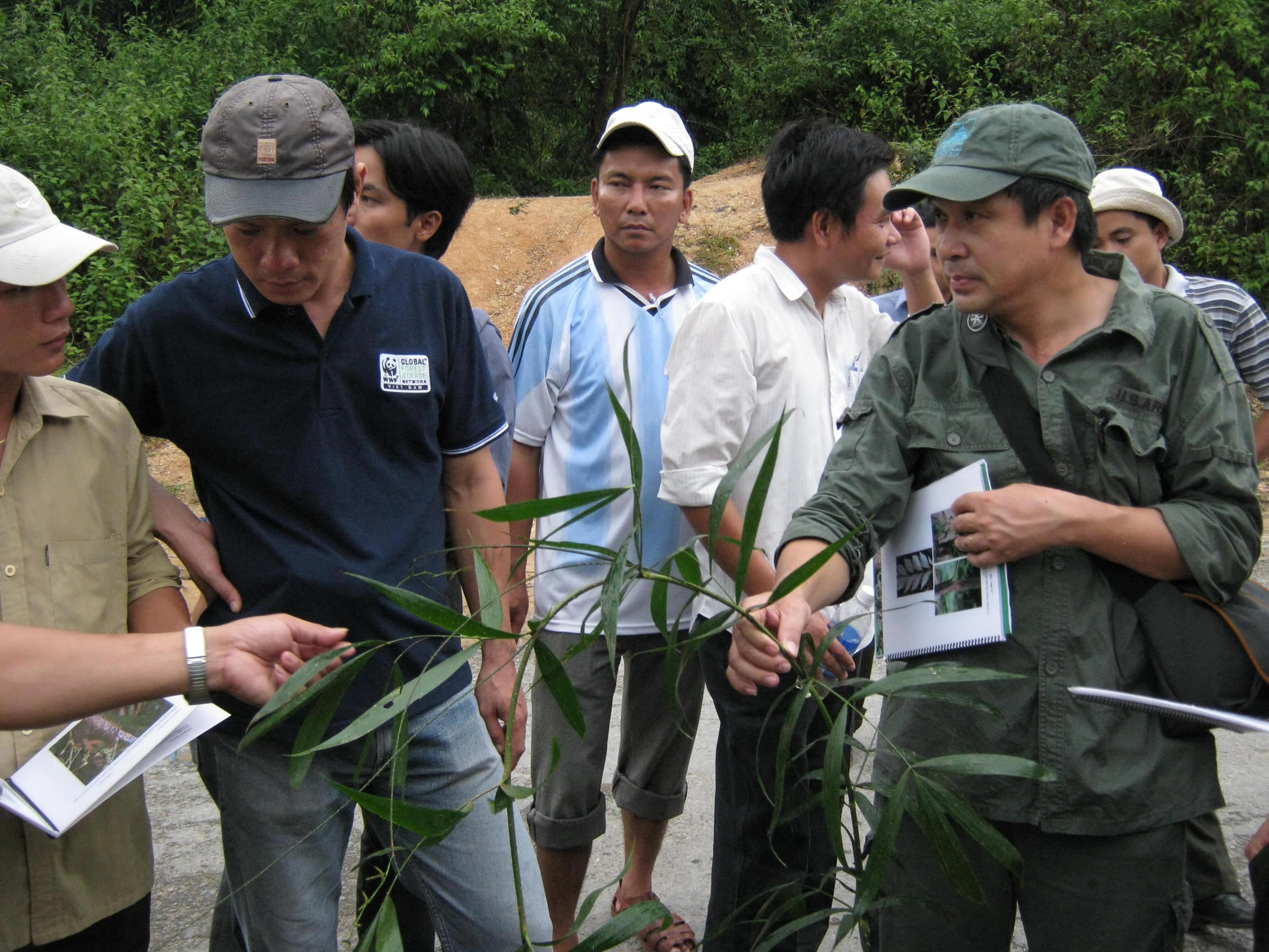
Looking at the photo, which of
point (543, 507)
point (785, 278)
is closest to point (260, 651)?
point (543, 507)

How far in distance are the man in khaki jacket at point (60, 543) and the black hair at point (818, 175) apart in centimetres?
154

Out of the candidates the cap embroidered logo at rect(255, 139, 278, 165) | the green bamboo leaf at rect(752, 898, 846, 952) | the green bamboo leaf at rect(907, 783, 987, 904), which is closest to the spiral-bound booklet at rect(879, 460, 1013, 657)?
the green bamboo leaf at rect(907, 783, 987, 904)

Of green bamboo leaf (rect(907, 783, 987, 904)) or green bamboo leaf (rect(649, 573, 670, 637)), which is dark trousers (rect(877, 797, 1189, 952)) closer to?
green bamboo leaf (rect(907, 783, 987, 904))

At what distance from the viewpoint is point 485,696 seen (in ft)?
8.33

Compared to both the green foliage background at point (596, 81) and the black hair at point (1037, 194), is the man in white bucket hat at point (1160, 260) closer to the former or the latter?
the black hair at point (1037, 194)

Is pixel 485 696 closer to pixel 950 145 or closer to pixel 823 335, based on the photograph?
pixel 823 335

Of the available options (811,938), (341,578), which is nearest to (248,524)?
(341,578)

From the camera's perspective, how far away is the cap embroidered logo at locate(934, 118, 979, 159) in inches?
81.7

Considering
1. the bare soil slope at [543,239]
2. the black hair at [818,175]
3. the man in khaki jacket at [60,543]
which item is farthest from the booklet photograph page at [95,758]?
the bare soil slope at [543,239]

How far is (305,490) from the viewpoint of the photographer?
2246 millimetres

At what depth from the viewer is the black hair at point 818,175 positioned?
2.89 m

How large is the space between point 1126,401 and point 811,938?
1519 millimetres

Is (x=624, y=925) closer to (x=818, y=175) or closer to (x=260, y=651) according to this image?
(x=260, y=651)

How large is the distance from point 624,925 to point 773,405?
151 centimetres
